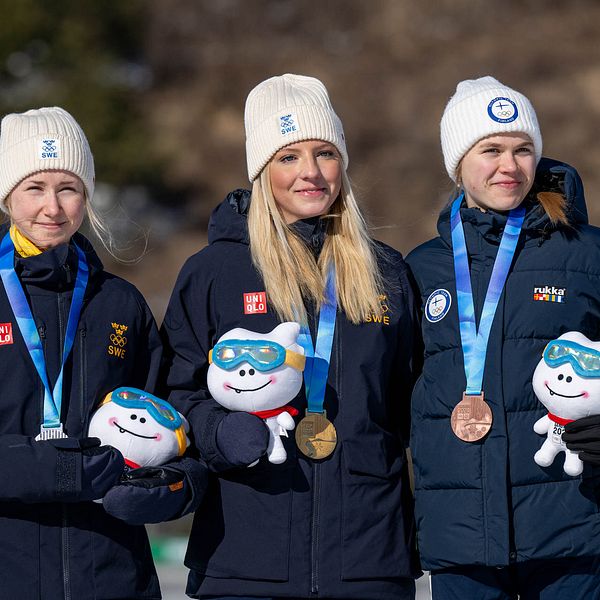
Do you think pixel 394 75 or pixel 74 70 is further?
pixel 394 75

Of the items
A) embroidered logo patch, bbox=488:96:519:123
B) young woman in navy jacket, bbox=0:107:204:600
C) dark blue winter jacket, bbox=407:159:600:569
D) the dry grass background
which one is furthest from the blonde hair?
the dry grass background

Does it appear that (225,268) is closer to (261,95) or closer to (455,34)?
(261,95)

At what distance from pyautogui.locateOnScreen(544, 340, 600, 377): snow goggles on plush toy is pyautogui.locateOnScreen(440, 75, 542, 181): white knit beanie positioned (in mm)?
856

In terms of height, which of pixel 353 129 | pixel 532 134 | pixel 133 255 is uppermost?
pixel 353 129

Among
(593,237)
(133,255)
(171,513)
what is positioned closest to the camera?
(171,513)

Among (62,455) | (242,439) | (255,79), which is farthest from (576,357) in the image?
(255,79)

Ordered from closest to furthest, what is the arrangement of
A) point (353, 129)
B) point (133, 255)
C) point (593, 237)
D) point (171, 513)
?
point (171, 513)
point (593, 237)
point (133, 255)
point (353, 129)

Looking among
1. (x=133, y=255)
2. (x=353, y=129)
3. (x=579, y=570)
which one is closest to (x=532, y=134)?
(x=579, y=570)

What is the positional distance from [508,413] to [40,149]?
185cm

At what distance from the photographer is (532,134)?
14.9 ft

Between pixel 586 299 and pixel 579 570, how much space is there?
89 centimetres

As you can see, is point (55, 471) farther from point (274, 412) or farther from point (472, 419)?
point (472, 419)

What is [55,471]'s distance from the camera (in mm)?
3910

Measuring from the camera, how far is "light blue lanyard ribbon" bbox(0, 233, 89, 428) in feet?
13.5
